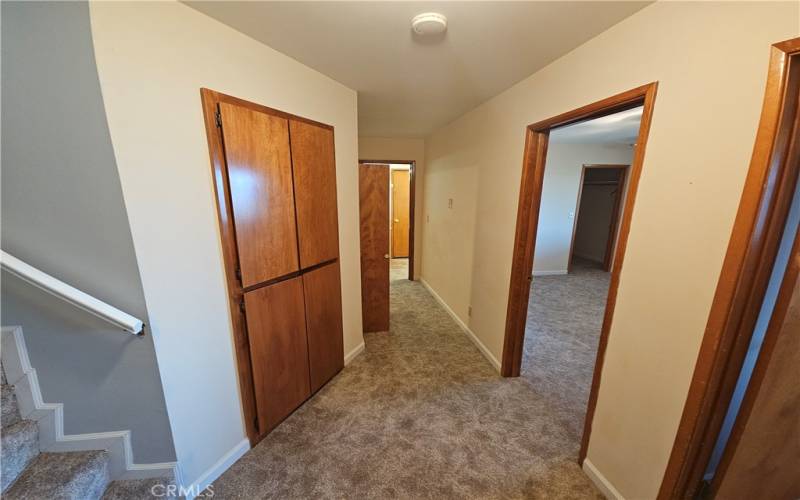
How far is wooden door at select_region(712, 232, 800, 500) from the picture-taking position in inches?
37.9

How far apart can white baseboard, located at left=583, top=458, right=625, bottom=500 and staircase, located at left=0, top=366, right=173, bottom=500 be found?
7.57ft

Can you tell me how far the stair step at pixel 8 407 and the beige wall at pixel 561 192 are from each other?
520cm

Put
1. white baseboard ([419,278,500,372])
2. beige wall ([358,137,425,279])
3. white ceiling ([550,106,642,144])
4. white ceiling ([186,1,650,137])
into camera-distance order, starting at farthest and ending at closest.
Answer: beige wall ([358,137,425,279]), white ceiling ([550,106,642,144]), white baseboard ([419,278,500,372]), white ceiling ([186,1,650,137])

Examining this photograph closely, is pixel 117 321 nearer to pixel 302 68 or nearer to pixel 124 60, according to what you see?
pixel 124 60

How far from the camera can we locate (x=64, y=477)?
1.13m

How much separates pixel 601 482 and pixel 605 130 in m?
3.92

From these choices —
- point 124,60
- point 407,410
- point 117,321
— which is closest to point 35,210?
point 117,321

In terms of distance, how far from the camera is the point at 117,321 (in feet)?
3.36

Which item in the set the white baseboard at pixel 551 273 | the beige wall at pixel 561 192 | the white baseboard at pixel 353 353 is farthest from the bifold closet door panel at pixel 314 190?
the white baseboard at pixel 551 273

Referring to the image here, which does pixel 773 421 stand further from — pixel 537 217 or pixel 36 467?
pixel 36 467

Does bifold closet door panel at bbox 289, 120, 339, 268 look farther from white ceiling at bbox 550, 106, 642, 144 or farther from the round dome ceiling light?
white ceiling at bbox 550, 106, 642, 144

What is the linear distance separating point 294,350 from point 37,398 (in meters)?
1.10

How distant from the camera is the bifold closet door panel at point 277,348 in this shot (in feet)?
5.35

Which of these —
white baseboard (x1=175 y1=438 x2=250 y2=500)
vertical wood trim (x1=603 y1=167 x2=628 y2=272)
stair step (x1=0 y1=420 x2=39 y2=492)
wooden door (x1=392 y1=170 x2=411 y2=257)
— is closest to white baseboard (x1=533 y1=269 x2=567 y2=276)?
vertical wood trim (x1=603 y1=167 x2=628 y2=272)
